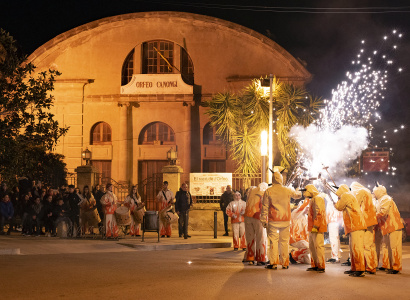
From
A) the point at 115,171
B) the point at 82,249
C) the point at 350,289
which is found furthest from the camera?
the point at 115,171

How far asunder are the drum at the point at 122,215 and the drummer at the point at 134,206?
24.4 inches

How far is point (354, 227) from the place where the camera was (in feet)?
40.9

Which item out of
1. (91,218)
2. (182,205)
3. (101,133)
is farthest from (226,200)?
(101,133)

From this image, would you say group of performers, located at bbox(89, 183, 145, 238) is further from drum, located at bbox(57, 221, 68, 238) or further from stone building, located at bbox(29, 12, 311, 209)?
stone building, located at bbox(29, 12, 311, 209)

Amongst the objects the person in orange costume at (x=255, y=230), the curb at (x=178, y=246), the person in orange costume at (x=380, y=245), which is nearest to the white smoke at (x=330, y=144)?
the curb at (x=178, y=246)

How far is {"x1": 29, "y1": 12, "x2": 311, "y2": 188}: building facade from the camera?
32281 millimetres

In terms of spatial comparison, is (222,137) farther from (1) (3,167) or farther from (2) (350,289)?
(2) (350,289)

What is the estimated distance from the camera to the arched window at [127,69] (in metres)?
33.3

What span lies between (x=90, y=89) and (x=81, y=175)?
27.8 ft

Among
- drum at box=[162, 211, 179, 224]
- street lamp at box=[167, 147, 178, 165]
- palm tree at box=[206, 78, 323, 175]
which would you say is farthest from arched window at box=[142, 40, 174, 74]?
drum at box=[162, 211, 179, 224]

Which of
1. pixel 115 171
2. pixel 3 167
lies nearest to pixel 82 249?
pixel 3 167

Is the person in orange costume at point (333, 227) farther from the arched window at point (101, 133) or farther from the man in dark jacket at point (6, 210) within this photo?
the arched window at point (101, 133)

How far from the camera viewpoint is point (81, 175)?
25.4 meters

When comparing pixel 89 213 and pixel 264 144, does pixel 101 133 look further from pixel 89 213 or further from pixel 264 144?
pixel 264 144
